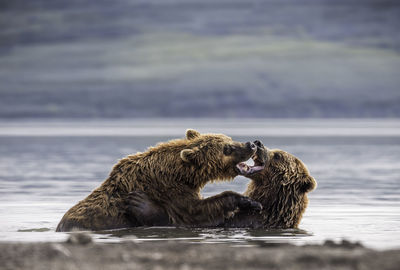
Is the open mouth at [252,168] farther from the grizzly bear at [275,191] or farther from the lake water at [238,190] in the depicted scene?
the lake water at [238,190]

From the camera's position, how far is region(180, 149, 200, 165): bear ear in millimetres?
9078

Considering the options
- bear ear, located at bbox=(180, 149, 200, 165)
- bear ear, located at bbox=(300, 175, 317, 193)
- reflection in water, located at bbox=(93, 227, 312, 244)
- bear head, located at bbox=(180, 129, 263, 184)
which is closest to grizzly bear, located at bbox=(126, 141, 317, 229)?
bear ear, located at bbox=(300, 175, 317, 193)

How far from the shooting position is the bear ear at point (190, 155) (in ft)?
29.8

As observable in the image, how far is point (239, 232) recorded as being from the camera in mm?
9219

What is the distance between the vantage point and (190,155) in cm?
916

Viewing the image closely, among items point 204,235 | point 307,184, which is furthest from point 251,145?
point 204,235

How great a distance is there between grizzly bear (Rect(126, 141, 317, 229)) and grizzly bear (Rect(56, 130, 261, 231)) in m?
0.29

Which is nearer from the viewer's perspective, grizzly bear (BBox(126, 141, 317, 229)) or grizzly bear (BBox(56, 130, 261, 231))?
grizzly bear (BBox(56, 130, 261, 231))

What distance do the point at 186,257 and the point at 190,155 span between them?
3.02m

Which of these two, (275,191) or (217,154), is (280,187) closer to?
(275,191)

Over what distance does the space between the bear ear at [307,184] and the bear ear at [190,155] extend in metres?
1.44

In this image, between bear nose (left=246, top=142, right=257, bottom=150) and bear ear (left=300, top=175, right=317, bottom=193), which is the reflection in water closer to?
bear ear (left=300, top=175, right=317, bottom=193)

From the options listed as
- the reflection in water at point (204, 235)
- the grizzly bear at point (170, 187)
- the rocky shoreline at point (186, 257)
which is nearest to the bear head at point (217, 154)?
the grizzly bear at point (170, 187)

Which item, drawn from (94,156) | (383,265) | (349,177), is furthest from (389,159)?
(383,265)
